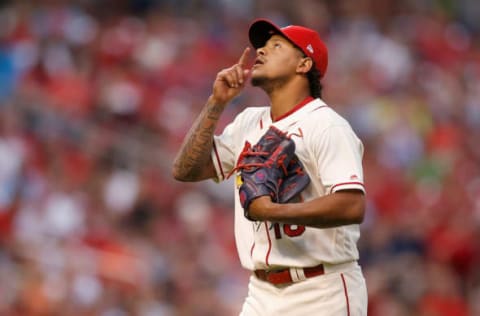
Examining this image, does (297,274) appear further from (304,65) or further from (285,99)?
(304,65)

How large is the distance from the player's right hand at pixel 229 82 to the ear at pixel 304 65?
0.71 feet

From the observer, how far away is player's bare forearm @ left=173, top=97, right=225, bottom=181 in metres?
4.43

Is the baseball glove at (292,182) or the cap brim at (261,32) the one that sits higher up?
the cap brim at (261,32)

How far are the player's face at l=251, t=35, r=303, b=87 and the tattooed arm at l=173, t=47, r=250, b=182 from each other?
72mm

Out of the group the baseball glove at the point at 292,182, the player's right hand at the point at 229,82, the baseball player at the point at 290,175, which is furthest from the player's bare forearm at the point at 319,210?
the player's right hand at the point at 229,82

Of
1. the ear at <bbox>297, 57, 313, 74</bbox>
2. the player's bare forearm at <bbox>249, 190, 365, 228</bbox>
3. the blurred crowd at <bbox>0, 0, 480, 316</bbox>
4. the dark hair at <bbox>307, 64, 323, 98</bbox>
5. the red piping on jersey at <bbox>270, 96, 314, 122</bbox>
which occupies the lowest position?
the blurred crowd at <bbox>0, 0, 480, 316</bbox>

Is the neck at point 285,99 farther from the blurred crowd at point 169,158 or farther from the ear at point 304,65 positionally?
the blurred crowd at point 169,158

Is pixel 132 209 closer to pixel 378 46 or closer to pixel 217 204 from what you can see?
pixel 217 204

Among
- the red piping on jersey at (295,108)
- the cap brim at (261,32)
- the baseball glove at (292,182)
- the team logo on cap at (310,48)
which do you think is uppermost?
the cap brim at (261,32)

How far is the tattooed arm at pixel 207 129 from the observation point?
4.37 m

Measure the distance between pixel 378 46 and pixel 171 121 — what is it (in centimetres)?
307

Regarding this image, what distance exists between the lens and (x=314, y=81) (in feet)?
14.4

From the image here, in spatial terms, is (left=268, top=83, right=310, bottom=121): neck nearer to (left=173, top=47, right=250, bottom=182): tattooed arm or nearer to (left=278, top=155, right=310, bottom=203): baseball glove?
(left=173, top=47, right=250, bottom=182): tattooed arm

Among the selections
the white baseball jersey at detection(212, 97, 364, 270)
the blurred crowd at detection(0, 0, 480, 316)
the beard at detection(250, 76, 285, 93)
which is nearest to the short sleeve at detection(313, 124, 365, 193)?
the white baseball jersey at detection(212, 97, 364, 270)
